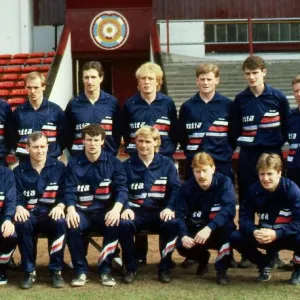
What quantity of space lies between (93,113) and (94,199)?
962 mm

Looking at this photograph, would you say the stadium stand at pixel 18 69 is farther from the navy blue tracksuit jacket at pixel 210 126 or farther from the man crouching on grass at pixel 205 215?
the man crouching on grass at pixel 205 215

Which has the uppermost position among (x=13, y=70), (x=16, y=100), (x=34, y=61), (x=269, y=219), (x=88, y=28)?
(x=88, y=28)

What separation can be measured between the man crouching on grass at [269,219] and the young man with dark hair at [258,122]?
64cm

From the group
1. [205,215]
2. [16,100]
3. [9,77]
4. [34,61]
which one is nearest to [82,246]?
A: [205,215]

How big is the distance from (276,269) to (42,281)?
2147 millimetres

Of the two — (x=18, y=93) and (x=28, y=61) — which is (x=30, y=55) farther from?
(x=18, y=93)

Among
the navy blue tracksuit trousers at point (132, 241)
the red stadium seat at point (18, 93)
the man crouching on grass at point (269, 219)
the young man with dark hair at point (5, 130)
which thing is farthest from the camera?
the red stadium seat at point (18, 93)

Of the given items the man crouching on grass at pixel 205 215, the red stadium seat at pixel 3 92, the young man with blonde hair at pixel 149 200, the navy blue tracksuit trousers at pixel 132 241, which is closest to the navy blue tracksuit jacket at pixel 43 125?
the young man with blonde hair at pixel 149 200

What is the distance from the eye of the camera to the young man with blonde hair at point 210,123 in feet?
21.7

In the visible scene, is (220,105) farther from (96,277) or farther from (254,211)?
(96,277)

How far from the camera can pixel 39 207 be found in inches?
245

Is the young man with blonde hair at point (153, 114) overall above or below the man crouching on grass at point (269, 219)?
above

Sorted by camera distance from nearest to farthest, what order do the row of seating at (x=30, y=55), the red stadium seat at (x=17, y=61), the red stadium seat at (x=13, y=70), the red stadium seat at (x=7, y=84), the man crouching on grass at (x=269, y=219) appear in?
the man crouching on grass at (x=269, y=219), the red stadium seat at (x=7, y=84), the red stadium seat at (x=13, y=70), the red stadium seat at (x=17, y=61), the row of seating at (x=30, y=55)

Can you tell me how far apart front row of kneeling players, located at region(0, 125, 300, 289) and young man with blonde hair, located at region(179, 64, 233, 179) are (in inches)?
16.9
